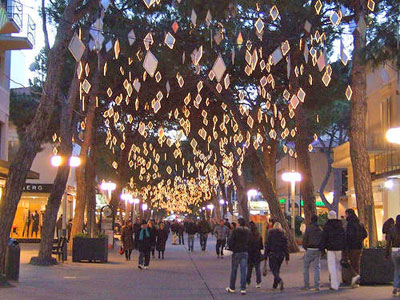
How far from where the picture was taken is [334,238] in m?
15.5

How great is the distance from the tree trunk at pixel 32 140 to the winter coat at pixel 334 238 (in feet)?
22.6

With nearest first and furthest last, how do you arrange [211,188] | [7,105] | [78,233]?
[78,233] → [7,105] → [211,188]

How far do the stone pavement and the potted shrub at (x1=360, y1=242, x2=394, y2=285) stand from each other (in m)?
0.36

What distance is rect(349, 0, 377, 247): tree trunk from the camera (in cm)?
1825

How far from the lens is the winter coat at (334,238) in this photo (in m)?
15.5

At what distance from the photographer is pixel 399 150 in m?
27.2

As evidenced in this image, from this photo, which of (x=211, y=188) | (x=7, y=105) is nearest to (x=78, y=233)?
(x=7, y=105)

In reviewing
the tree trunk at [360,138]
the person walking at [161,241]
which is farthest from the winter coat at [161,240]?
the tree trunk at [360,138]

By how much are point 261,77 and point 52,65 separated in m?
14.4

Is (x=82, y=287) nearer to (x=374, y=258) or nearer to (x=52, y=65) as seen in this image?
(x=52, y=65)

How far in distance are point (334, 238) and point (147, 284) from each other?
16.3 ft

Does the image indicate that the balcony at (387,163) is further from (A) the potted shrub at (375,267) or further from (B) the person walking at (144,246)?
(A) the potted shrub at (375,267)

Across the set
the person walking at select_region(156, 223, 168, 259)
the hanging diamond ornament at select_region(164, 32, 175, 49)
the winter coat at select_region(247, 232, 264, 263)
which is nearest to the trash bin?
the winter coat at select_region(247, 232, 264, 263)

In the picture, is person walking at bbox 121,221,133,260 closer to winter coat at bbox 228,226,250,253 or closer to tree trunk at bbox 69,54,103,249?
tree trunk at bbox 69,54,103,249
